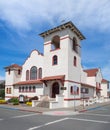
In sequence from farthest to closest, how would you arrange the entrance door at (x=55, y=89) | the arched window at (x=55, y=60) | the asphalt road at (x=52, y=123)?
the arched window at (x=55, y=60), the entrance door at (x=55, y=89), the asphalt road at (x=52, y=123)

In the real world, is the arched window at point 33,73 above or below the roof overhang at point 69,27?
below

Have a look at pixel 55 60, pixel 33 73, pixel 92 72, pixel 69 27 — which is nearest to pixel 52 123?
pixel 55 60

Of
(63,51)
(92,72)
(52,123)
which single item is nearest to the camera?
(52,123)

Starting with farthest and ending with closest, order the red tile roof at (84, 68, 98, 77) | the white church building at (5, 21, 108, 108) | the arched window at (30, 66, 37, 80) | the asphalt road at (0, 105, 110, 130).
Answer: the red tile roof at (84, 68, 98, 77) → the arched window at (30, 66, 37, 80) → the white church building at (5, 21, 108, 108) → the asphalt road at (0, 105, 110, 130)

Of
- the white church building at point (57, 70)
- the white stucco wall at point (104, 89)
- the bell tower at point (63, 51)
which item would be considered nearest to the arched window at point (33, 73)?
the white church building at point (57, 70)

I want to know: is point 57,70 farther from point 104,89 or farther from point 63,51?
point 104,89

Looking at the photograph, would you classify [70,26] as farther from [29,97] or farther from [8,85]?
[8,85]

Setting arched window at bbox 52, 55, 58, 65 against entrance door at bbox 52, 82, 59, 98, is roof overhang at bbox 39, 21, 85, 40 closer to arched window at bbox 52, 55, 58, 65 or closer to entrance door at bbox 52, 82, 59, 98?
arched window at bbox 52, 55, 58, 65

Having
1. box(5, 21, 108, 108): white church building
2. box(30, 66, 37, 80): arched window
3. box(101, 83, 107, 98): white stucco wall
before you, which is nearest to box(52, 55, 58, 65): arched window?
box(5, 21, 108, 108): white church building

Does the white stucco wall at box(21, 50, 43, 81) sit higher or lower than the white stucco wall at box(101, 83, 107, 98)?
higher

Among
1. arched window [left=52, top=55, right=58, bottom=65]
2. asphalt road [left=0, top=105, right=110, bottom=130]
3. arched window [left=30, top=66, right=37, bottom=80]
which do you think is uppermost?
arched window [left=52, top=55, right=58, bottom=65]

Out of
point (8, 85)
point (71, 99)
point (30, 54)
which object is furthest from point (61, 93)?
point (8, 85)

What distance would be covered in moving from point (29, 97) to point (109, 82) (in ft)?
101

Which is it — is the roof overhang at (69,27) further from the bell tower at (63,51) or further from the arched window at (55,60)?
the arched window at (55,60)
